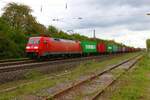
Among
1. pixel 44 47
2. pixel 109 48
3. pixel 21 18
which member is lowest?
pixel 109 48

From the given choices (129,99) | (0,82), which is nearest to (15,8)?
(0,82)

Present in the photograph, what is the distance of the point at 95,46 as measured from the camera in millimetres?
61562

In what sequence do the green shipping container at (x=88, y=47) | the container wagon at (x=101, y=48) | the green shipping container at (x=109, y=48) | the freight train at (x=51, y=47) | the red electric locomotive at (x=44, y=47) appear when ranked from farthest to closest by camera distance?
the green shipping container at (x=109, y=48), the container wagon at (x=101, y=48), the green shipping container at (x=88, y=47), the freight train at (x=51, y=47), the red electric locomotive at (x=44, y=47)

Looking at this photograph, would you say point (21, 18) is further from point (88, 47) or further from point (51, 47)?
point (51, 47)

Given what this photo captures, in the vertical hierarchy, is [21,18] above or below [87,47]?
above

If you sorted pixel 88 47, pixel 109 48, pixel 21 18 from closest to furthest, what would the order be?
pixel 88 47
pixel 21 18
pixel 109 48

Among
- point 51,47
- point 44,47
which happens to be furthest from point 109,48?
point 44,47

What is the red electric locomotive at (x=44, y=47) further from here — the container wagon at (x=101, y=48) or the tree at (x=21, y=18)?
the tree at (x=21, y=18)

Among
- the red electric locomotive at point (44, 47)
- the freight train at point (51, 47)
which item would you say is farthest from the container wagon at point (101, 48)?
the red electric locomotive at point (44, 47)

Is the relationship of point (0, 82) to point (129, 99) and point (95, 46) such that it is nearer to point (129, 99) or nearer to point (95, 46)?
point (129, 99)

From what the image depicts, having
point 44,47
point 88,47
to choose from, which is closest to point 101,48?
point 88,47

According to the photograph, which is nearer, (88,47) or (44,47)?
(44,47)

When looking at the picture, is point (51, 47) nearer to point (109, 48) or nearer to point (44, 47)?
point (44, 47)

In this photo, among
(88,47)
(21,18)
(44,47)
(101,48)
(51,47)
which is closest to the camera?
(44,47)
